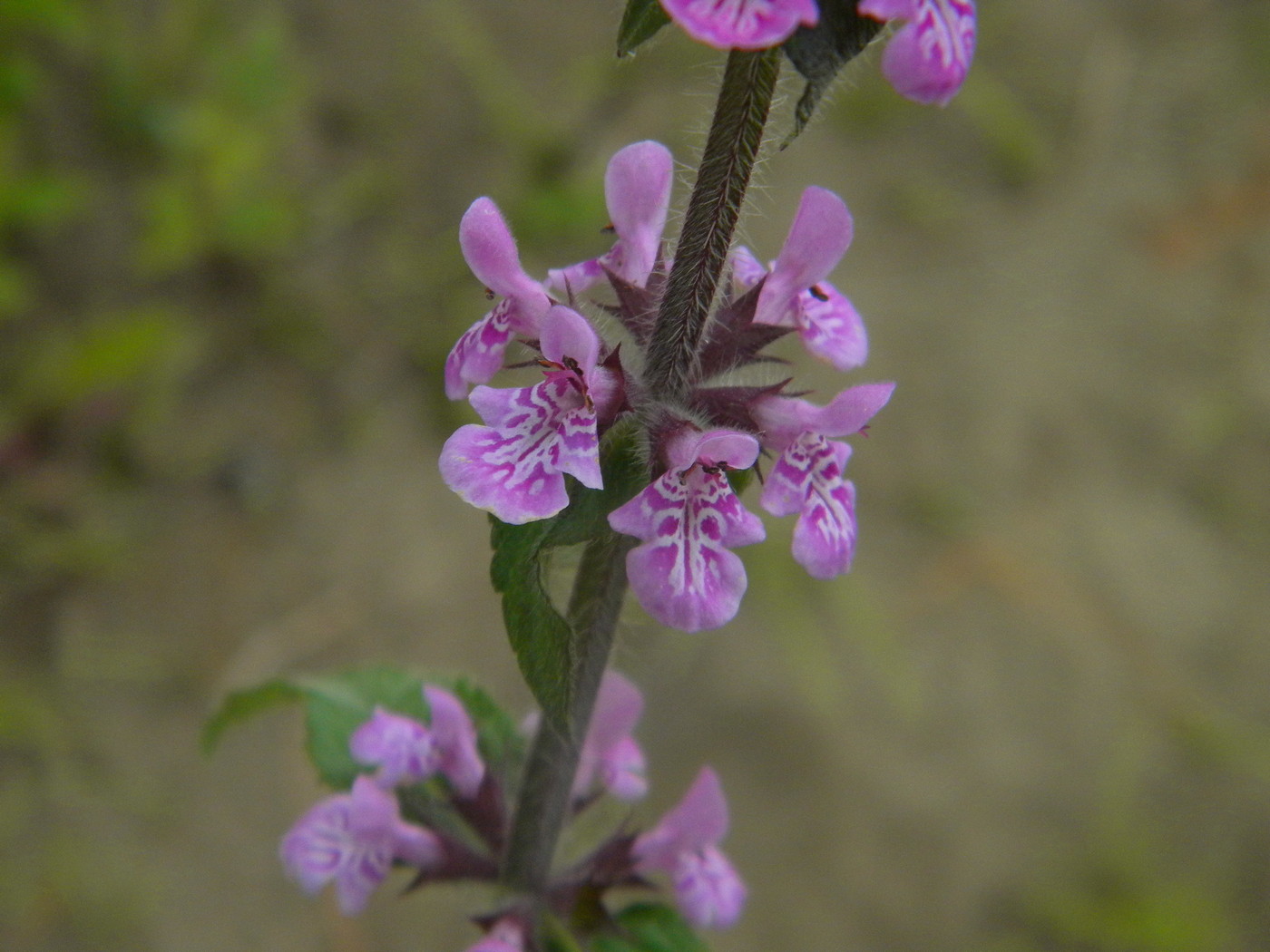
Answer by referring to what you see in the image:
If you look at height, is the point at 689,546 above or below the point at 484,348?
below

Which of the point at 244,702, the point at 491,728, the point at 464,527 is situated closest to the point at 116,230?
the point at 464,527

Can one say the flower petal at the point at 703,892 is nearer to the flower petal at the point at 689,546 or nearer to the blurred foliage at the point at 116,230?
the flower petal at the point at 689,546

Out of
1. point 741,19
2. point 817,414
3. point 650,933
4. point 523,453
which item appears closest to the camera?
point 741,19

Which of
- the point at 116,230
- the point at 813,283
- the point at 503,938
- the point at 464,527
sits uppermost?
the point at 116,230

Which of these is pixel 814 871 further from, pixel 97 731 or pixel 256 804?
pixel 97 731

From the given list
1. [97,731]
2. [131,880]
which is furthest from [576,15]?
[131,880]

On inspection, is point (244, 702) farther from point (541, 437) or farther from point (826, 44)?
point (826, 44)

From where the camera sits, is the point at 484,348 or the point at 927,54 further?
the point at 484,348
